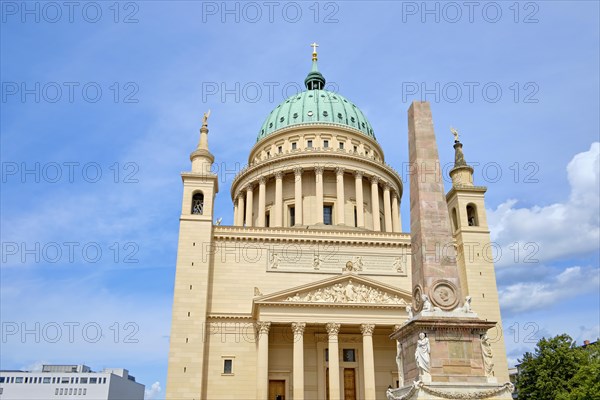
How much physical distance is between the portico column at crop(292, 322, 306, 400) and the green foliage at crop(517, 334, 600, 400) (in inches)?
703

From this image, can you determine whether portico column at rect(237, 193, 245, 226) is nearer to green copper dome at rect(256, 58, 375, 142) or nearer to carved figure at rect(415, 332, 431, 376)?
green copper dome at rect(256, 58, 375, 142)

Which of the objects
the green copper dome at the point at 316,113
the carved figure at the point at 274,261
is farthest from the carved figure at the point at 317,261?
the green copper dome at the point at 316,113

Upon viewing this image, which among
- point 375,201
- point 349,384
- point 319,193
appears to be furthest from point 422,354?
point 375,201

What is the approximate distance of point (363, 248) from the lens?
42.4m

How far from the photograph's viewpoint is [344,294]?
3681 centimetres

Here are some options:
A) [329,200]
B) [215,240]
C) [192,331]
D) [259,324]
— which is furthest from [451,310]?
[329,200]

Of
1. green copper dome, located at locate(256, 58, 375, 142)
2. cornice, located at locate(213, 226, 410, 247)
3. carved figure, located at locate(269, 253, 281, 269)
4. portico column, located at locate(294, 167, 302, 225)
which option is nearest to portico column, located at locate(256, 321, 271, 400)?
carved figure, located at locate(269, 253, 281, 269)

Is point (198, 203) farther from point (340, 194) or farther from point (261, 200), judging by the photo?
point (340, 194)

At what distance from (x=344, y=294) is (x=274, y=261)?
22.3ft

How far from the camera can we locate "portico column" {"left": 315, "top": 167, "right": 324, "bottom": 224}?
5094 centimetres

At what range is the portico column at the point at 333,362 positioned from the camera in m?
34.1

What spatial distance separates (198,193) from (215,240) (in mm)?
4216

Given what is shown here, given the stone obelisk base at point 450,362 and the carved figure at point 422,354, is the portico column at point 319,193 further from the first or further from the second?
the carved figure at point 422,354

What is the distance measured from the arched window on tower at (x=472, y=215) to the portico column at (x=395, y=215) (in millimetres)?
11256
